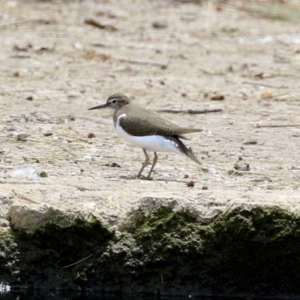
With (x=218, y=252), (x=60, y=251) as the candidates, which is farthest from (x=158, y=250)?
(x=60, y=251)

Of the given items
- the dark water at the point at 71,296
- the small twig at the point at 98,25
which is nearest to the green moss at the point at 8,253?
the dark water at the point at 71,296

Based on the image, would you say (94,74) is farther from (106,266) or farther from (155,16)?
(106,266)

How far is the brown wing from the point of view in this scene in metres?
8.15

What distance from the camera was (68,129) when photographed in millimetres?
9750

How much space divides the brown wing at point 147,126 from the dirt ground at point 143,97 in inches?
14.2

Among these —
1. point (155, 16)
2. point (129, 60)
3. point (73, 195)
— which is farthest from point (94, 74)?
point (73, 195)

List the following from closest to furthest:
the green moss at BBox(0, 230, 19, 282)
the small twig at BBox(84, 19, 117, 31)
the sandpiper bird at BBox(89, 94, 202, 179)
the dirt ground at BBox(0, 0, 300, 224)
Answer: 1. the green moss at BBox(0, 230, 19, 282)
2. the dirt ground at BBox(0, 0, 300, 224)
3. the sandpiper bird at BBox(89, 94, 202, 179)
4. the small twig at BBox(84, 19, 117, 31)

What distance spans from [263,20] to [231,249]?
10.6m

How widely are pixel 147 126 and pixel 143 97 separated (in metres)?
3.29

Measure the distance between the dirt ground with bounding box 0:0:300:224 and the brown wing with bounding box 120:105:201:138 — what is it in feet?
1.18

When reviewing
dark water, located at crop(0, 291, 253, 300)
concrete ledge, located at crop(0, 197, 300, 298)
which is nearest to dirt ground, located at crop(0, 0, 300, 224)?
concrete ledge, located at crop(0, 197, 300, 298)

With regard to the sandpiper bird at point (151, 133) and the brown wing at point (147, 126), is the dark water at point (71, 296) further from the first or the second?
the brown wing at point (147, 126)

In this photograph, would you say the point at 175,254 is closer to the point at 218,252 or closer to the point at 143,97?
the point at 218,252

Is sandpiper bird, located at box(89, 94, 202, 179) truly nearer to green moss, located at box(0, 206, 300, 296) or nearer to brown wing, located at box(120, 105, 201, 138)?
brown wing, located at box(120, 105, 201, 138)
